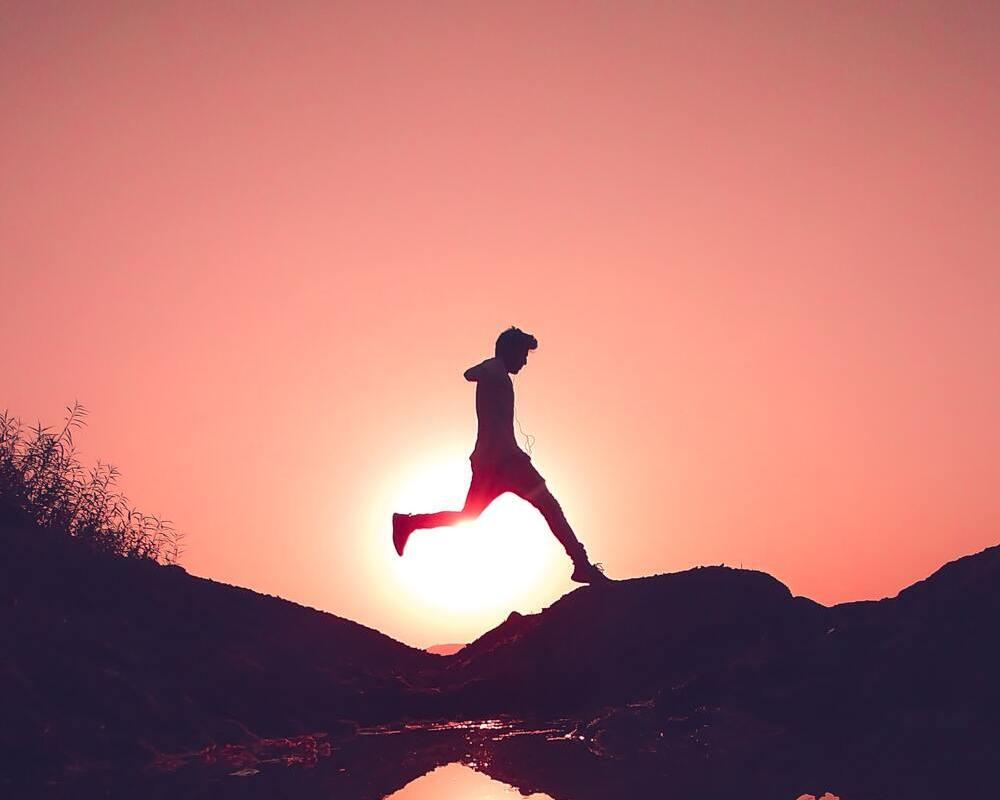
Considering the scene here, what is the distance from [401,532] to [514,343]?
7.25 feet

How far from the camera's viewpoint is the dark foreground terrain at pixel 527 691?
876 cm

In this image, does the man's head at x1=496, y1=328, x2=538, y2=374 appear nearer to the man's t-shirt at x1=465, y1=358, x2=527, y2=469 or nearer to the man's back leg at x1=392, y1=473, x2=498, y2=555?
the man's t-shirt at x1=465, y1=358, x2=527, y2=469

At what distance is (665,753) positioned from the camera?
31.8ft

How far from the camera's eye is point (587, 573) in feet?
40.0

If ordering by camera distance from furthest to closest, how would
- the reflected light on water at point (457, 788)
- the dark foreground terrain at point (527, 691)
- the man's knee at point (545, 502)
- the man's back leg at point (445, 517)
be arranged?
the man's back leg at point (445, 517) < the man's knee at point (545, 502) < the dark foreground terrain at point (527, 691) < the reflected light on water at point (457, 788)

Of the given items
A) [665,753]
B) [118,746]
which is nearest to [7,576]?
[118,746]

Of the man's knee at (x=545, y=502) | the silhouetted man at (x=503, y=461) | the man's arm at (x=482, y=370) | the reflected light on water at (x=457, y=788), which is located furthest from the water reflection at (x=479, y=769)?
the man's arm at (x=482, y=370)

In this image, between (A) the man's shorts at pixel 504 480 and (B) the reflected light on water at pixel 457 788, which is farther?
(A) the man's shorts at pixel 504 480

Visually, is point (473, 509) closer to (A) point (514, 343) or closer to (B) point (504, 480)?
(B) point (504, 480)

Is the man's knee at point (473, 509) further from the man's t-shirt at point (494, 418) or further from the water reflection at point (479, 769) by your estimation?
the water reflection at point (479, 769)

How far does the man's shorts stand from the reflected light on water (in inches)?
143

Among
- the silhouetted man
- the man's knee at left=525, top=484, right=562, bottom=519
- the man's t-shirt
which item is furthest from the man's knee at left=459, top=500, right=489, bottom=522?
the man's knee at left=525, top=484, right=562, bottom=519

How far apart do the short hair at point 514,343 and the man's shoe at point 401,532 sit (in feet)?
6.28

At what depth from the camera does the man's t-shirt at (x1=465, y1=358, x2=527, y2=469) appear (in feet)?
39.2
